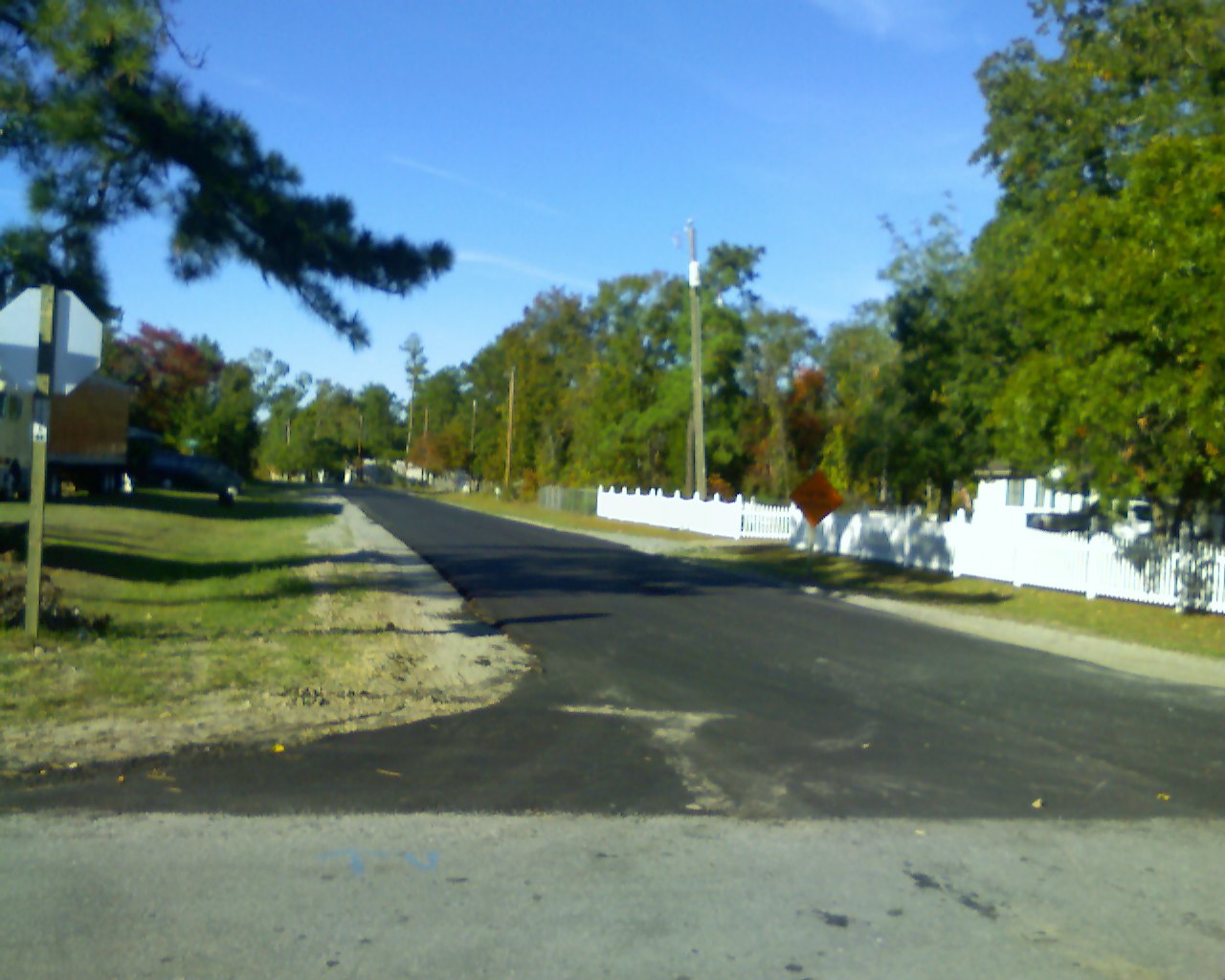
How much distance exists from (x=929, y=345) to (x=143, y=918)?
2870 cm

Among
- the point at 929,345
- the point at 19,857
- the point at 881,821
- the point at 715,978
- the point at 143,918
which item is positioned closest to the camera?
the point at 715,978

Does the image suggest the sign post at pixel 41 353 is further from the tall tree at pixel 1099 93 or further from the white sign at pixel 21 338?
the tall tree at pixel 1099 93

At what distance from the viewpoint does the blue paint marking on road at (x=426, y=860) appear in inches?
230

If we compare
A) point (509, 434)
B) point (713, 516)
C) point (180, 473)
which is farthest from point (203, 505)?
point (509, 434)

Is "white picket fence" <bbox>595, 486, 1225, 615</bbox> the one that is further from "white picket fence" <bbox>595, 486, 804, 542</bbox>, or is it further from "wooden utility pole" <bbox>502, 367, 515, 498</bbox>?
"wooden utility pole" <bbox>502, 367, 515, 498</bbox>

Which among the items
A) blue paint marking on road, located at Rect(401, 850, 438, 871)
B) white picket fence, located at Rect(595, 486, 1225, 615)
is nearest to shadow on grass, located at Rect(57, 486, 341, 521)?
white picket fence, located at Rect(595, 486, 1225, 615)

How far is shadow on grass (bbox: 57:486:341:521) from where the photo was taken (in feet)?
129

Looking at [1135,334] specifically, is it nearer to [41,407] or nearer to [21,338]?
[41,407]

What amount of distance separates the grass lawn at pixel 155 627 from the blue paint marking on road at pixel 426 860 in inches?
150

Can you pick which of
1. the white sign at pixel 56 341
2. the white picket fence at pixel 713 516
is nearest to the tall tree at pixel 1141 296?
the white sign at pixel 56 341

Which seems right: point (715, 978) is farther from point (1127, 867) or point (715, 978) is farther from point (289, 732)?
point (289, 732)

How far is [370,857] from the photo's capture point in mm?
5957

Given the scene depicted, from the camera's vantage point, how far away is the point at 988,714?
1038 cm

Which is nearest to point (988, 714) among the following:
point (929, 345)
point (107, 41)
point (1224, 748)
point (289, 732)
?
point (1224, 748)
